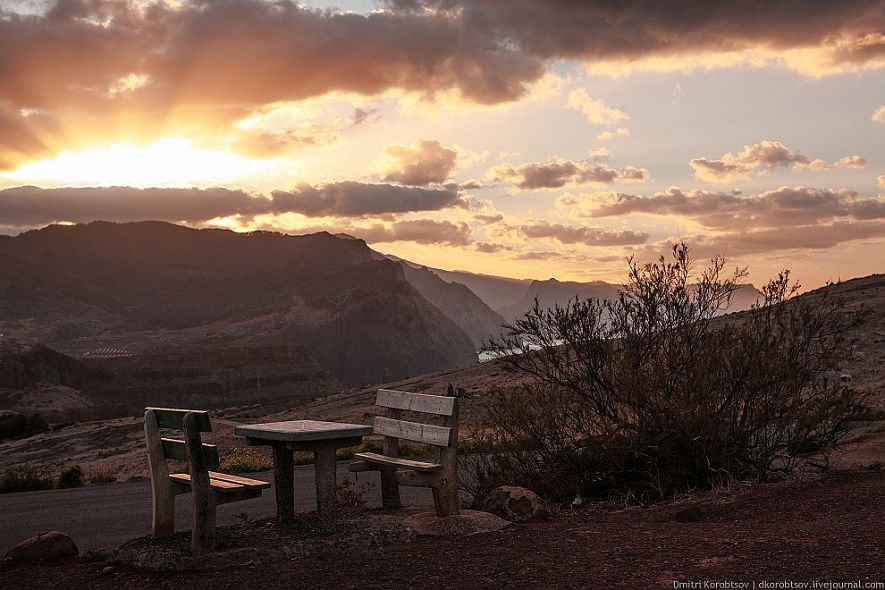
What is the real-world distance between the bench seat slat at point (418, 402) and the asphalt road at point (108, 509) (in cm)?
196

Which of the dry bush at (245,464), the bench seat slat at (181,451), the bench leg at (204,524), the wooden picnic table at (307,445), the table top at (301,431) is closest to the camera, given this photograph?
the bench seat slat at (181,451)

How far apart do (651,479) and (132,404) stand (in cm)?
8868

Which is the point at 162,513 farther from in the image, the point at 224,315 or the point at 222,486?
the point at 224,315

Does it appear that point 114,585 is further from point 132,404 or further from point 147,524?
point 132,404

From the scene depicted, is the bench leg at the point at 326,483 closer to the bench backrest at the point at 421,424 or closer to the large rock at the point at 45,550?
the bench backrest at the point at 421,424

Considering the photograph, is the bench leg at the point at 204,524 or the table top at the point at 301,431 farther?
the table top at the point at 301,431

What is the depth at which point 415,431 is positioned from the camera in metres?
8.05

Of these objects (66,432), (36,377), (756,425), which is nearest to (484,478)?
(756,425)

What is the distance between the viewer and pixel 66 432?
36.7m

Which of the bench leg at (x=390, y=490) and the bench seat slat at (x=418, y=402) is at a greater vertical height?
the bench seat slat at (x=418, y=402)

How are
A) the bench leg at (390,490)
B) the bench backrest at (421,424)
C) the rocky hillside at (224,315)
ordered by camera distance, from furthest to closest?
the rocky hillside at (224,315) → the bench leg at (390,490) → the bench backrest at (421,424)

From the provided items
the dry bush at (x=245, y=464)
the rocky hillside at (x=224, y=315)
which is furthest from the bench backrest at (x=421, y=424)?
the rocky hillside at (x=224, y=315)

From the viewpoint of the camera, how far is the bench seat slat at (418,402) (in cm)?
765

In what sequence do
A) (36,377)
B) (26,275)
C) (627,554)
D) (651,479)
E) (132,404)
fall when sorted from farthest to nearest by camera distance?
(26,275)
(132,404)
(36,377)
(651,479)
(627,554)
